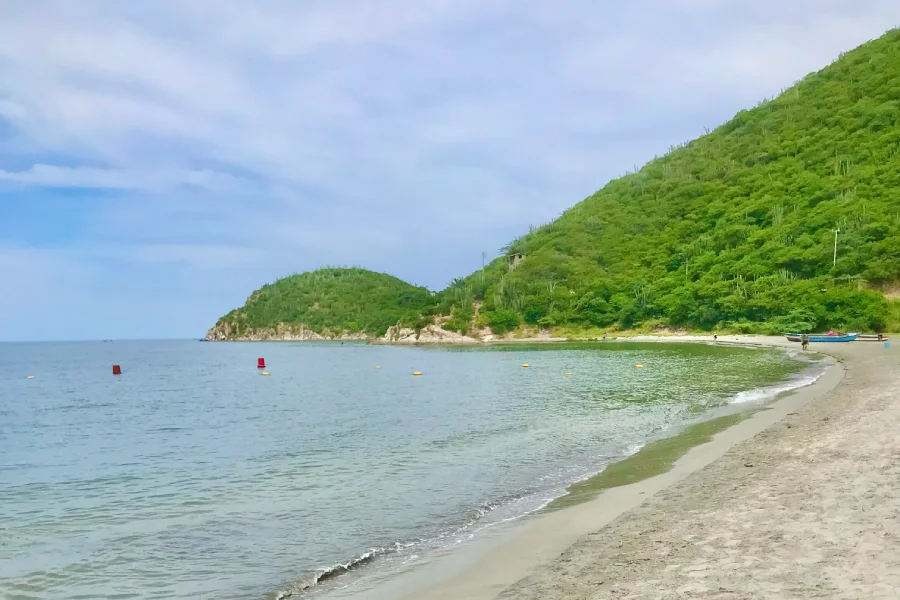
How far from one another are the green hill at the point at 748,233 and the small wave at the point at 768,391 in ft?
173

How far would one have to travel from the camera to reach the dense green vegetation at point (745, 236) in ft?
284

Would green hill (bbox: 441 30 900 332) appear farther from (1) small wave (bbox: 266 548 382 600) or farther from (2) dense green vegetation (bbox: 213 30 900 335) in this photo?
(1) small wave (bbox: 266 548 382 600)

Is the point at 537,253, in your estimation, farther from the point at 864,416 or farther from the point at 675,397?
the point at 864,416

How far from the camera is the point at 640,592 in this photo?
231 inches

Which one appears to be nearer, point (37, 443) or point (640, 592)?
point (640, 592)

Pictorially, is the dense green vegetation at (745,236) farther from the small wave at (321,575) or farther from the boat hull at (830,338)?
the small wave at (321,575)

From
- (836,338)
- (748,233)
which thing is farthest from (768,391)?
(748,233)

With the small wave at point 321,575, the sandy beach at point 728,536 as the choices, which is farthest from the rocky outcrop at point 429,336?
the small wave at point 321,575

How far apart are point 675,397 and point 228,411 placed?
68.1 feet

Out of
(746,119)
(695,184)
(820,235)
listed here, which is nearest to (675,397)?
(820,235)

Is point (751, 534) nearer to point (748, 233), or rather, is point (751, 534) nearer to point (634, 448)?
point (634, 448)

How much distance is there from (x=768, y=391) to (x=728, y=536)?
71.8 ft

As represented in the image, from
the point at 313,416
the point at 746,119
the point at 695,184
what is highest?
the point at 746,119

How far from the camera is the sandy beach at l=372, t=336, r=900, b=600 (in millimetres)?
5828
